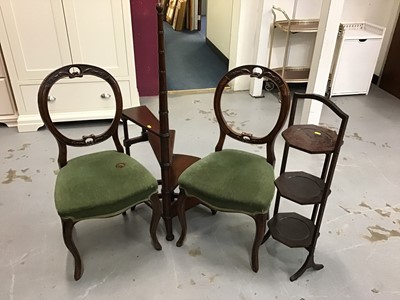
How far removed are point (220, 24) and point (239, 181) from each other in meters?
3.29

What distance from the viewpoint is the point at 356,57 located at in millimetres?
3445

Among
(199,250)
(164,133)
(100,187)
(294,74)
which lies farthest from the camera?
(294,74)

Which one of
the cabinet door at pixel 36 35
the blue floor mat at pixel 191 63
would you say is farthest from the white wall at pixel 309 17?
the cabinet door at pixel 36 35

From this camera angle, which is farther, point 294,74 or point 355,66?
point 294,74

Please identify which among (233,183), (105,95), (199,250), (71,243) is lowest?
(199,250)

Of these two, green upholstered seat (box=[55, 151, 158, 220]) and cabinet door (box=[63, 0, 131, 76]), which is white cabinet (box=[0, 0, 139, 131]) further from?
green upholstered seat (box=[55, 151, 158, 220])

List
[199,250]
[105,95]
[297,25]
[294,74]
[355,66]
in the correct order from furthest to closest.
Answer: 1. [294,74]
2. [355,66]
3. [297,25]
4. [105,95]
5. [199,250]

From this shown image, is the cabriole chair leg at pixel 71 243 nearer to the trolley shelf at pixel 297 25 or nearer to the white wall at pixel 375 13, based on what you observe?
the trolley shelf at pixel 297 25

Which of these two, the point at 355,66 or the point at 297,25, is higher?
the point at 297,25

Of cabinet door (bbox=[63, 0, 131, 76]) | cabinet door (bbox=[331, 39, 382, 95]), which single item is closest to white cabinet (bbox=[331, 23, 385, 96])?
cabinet door (bbox=[331, 39, 382, 95])

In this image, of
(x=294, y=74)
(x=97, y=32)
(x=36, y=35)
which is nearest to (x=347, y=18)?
(x=294, y=74)

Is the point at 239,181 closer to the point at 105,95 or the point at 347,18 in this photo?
the point at 105,95

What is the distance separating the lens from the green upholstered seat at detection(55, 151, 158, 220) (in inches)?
60.1

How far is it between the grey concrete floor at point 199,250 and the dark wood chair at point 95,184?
0.49 ft
